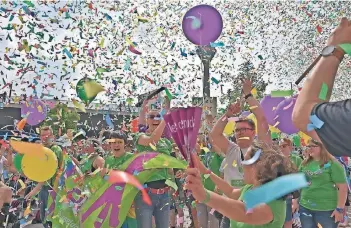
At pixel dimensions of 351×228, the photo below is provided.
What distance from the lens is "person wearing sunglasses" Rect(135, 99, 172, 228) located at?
5.83 meters

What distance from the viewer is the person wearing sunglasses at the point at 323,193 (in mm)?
Result: 5484

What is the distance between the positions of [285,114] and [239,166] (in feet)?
2.69

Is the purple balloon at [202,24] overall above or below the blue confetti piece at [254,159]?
above

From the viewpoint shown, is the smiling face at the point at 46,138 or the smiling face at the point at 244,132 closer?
the smiling face at the point at 244,132

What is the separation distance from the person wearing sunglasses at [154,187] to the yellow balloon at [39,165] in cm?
104

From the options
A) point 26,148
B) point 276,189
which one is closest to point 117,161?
point 26,148

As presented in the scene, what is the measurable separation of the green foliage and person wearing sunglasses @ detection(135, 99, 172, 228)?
4612 mm

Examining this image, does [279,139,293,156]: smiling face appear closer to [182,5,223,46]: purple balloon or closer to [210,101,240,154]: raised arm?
[210,101,240,154]: raised arm

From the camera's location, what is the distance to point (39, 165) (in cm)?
591

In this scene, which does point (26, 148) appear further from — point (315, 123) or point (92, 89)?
point (315, 123)

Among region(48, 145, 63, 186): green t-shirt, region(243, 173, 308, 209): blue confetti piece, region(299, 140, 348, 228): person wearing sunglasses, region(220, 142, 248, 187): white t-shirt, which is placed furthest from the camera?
region(48, 145, 63, 186): green t-shirt

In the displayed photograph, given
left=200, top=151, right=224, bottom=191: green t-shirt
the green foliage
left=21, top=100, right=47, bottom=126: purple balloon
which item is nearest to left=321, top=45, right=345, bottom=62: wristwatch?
left=200, top=151, right=224, bottom=191: green t-shirt

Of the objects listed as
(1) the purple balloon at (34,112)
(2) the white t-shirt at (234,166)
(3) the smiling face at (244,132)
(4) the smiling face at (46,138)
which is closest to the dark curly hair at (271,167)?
(3) the smiling face at (244,132)

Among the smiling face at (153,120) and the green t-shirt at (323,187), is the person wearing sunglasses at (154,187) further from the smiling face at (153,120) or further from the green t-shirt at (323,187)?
the green t-shirt at (323,187)
